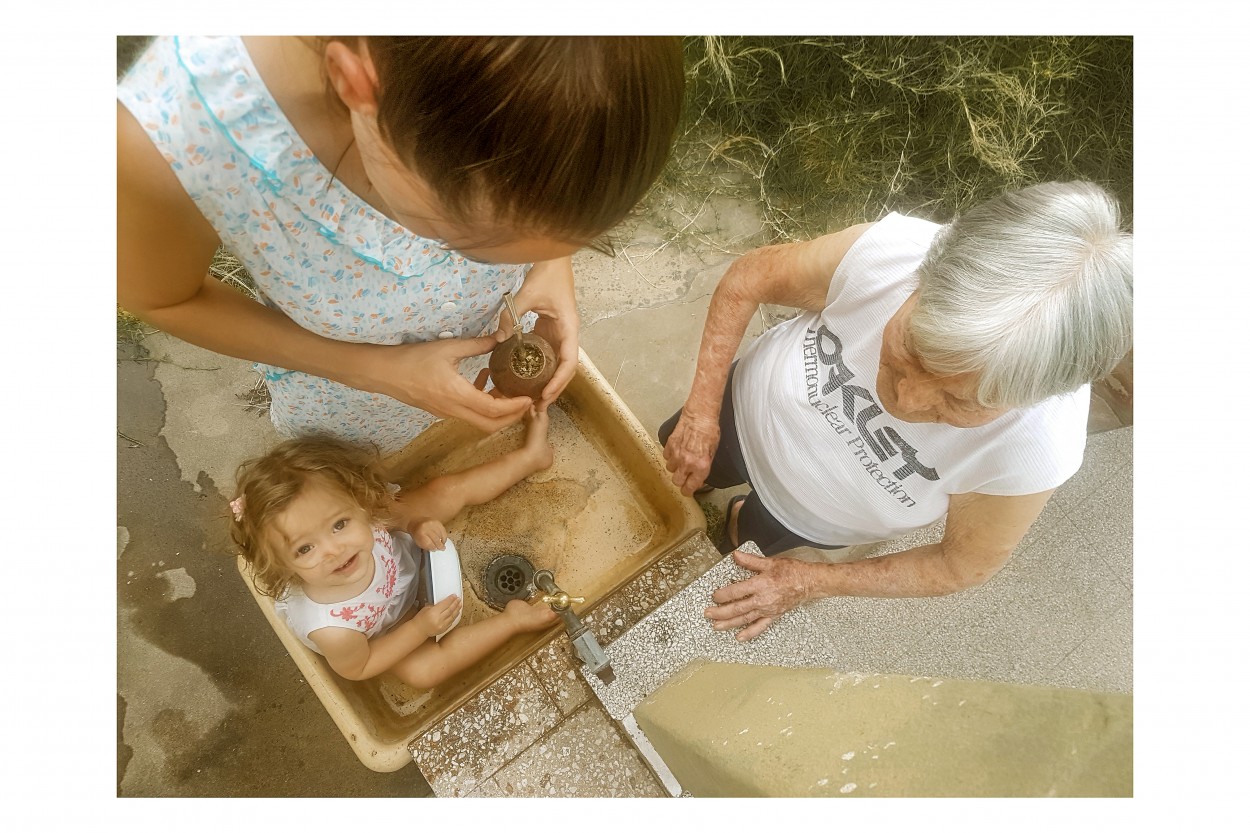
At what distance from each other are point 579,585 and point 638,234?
1.08 metres

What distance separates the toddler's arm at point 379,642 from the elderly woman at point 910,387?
565 millimetres

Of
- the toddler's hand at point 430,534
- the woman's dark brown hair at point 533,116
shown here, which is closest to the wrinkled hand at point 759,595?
the toddler's hand at point 430,534

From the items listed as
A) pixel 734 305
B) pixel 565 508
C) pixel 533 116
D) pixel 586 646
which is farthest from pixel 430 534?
pixel 533 116

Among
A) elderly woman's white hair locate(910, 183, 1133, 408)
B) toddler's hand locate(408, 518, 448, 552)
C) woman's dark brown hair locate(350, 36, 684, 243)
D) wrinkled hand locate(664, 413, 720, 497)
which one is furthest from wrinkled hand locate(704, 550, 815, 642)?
woman's dark brown hair locate(350, 36, 684, 243)

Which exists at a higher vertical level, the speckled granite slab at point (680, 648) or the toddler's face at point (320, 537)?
the toddler's face at point (320, 537)

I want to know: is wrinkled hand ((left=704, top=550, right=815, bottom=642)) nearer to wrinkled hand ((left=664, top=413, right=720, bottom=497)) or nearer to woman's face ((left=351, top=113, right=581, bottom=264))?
wrinkled hand ((left=664, top=413, right=720, bottom=497))

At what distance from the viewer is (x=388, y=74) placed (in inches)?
21.4

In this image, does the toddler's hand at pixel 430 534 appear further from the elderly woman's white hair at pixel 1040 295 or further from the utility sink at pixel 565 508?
the elderly woman's white hair at pixel 1040 295

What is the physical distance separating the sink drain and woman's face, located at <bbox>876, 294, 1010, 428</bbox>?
0.92 metres

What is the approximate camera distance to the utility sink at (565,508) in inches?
59.6

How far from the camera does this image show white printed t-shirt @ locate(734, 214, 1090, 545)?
1.00 m

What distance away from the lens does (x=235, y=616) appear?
1.73 metres

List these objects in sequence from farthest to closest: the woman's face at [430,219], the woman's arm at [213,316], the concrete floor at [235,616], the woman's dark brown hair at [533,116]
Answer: the concrete floor at [235,616] < the woman's arm at [213,316] < the woman's face at [430,219] < the woman's dark brown hair at [533,116]

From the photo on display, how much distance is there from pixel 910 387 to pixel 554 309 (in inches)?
23.9
